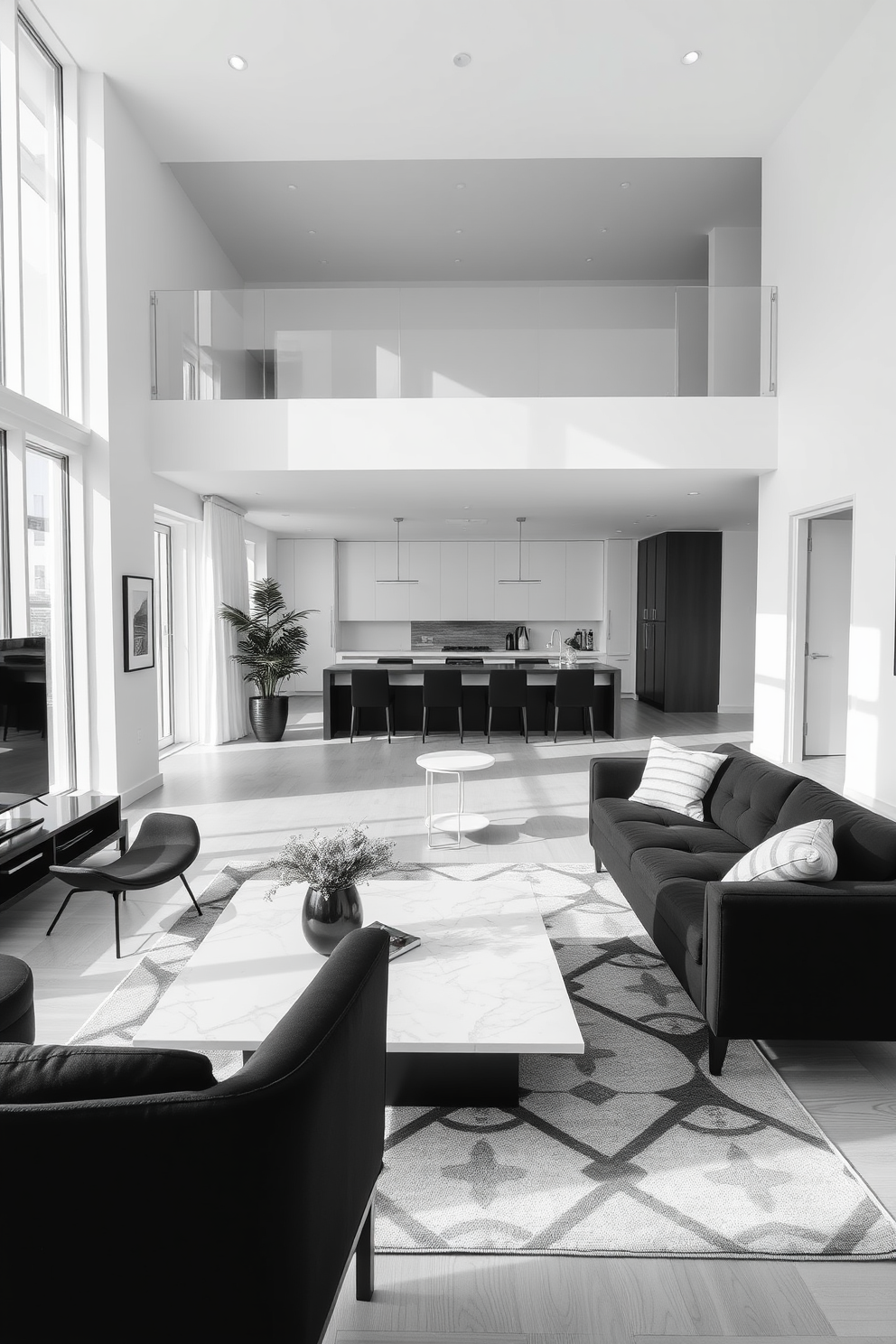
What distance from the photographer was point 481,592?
13.7 meters

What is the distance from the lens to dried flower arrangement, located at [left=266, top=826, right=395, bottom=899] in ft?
9.39

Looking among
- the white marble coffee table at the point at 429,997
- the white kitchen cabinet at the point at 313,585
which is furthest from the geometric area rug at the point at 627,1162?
the white kitchen cabinet at the point at 313,585

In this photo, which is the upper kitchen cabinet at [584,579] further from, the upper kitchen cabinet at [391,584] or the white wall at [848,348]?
the white wall at [848,348]

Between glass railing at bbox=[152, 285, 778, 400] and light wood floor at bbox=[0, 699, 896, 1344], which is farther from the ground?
glass railing at bbox=[152, 285, 778, 400]

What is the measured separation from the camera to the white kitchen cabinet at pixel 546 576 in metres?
13.6

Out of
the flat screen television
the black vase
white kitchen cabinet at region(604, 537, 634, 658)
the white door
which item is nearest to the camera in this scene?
the black vase

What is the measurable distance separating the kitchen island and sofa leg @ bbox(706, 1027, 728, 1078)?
7.11 m

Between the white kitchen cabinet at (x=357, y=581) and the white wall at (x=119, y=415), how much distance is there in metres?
6.50

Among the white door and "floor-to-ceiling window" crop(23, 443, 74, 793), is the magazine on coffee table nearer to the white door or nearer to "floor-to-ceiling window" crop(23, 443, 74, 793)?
"floor-to-ceiling window" crop(23, 443, 74, 793)

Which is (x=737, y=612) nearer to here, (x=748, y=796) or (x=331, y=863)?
(x=748, y=796)

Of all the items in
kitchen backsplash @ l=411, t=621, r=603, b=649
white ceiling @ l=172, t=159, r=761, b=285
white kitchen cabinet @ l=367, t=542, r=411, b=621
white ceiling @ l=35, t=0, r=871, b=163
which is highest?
white ceiling @ l=172, t=159, r=761, b=285

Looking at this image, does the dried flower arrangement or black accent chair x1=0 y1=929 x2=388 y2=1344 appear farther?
the dried flower arrangement

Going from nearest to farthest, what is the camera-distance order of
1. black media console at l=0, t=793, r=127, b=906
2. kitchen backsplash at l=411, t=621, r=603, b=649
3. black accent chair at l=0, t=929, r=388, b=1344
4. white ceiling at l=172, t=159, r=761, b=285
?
1. black accent chair at l=0, t=929, r=388, b=1344
2. black media console at l=0, t=793, r=127, b=906
3. white ceiling at l=172, t=159, r=761, b=285
4. kitchen backsplash at l=411, t=621, r=603, b=649

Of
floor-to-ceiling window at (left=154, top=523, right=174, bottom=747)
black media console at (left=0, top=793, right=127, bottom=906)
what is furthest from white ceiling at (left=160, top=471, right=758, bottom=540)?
black media console at (left=0, top=793, right=127, bottom=906)
